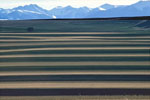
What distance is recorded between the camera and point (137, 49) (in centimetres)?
381

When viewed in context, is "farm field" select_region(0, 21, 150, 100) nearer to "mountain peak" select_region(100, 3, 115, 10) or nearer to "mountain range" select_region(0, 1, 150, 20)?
"mountain range" select_region(0, 1, 150, 20)

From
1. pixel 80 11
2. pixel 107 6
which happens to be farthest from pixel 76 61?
pixel 107 6

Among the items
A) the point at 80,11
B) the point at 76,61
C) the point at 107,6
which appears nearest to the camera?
the point at 107,6

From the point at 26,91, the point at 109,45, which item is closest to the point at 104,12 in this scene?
the point at 109,45

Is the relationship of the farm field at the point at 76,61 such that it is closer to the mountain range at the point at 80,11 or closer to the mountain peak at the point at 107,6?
the mountain range at the point at 80,11

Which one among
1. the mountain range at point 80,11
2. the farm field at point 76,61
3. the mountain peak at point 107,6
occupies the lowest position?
the farm field at point 76,61

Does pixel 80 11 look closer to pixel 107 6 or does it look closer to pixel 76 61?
pixel 107 6

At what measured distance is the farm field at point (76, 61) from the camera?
3268 mm

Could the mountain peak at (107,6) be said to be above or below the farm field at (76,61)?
above

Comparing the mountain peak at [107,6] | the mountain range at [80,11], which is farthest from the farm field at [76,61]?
the mountain peak at [107,6]

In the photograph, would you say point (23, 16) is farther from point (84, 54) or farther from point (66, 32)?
point (84, 54)

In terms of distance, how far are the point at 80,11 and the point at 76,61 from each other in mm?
614

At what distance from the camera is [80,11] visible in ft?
11.4

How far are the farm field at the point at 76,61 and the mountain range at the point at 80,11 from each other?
0.22 meters
